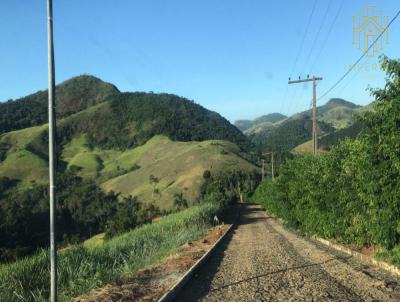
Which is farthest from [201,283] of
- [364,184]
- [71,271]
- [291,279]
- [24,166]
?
[24,166]

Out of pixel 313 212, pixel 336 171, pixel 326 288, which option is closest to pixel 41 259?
pixel 326 288

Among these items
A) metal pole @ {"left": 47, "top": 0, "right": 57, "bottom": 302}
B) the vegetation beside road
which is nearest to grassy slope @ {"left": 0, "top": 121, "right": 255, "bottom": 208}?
the vegetation beside road

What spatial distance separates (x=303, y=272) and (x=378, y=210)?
2.68 meters

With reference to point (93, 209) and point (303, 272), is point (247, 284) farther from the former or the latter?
point (93, 209)

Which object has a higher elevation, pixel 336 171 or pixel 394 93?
pixel 394 93

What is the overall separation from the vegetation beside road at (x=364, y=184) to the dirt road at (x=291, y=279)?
948 mm

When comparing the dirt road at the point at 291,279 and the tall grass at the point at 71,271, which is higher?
the tall grass at the point at 71,271

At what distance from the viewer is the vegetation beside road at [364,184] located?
35.6ft

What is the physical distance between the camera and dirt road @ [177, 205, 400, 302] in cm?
1009

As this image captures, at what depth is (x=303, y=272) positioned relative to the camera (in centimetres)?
1308

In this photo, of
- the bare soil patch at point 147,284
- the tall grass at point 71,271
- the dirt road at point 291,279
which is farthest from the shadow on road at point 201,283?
the tall grass at point 71,271

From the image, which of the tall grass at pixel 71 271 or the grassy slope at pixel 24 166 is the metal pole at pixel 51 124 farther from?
the grassy slope at pixel 24 166

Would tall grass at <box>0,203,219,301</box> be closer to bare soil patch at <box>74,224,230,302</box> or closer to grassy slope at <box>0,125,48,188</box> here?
bare soil patch at <box>74,224,230,302</box>

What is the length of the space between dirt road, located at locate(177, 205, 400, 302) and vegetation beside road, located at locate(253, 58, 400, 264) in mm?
948
